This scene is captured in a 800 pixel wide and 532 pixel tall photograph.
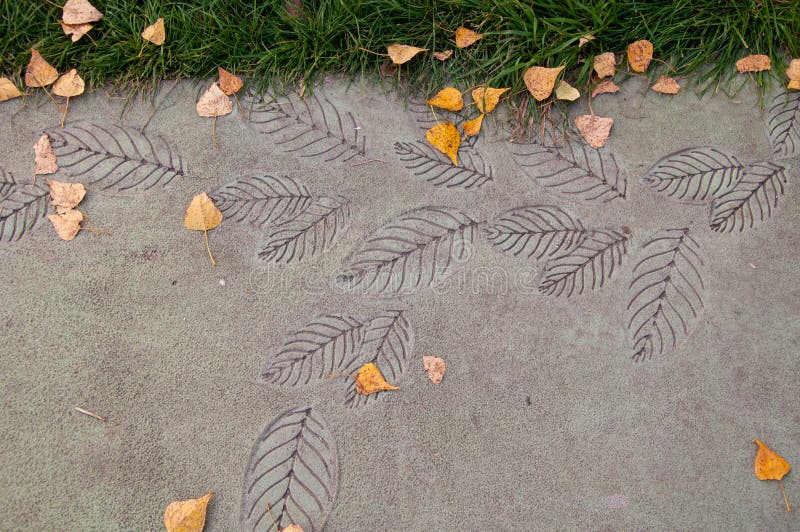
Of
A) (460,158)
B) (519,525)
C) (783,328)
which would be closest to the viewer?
(519,525)

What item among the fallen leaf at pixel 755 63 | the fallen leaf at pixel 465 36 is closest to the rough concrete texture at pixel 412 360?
the fallen leaf at pixel 755 63

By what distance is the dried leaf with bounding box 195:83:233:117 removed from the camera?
5.64 feet

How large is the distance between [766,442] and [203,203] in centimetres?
168

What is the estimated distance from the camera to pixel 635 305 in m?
1.56

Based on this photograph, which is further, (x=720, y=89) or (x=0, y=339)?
(x=720, y=89)

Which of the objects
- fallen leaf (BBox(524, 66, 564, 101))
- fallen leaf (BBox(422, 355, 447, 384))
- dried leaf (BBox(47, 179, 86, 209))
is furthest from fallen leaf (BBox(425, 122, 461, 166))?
dried leaf (BBox(47, 179, 86, 209))

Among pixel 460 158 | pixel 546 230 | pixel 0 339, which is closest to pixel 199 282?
pixel 0 339

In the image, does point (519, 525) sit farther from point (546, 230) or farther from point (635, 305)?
point (546, 230)

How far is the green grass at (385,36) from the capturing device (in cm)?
170

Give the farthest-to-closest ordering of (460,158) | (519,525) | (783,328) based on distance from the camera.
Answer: (460,158)
(783,328)
(519,525)

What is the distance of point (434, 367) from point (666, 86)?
3.70 ft

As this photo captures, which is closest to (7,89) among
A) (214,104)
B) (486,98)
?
(214,104)

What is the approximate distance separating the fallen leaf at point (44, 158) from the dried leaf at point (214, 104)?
45 cm

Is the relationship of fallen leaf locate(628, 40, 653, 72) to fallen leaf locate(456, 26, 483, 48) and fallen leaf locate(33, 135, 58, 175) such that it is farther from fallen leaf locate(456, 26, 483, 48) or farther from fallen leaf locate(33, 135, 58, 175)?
fallen leaf locate(33, 135, 58, 175)
